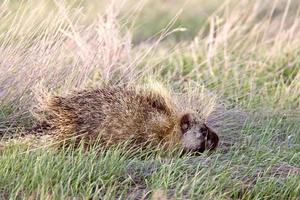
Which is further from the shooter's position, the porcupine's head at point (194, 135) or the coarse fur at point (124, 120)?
the porcupine's head at point (194, 135)

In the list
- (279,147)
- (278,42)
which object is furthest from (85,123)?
(278,42)

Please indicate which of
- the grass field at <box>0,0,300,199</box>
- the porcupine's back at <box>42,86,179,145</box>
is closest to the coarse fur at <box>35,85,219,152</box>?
the porcupine's back at <box>42,86,179,145</box>

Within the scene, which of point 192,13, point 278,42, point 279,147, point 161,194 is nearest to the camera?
point 161,194

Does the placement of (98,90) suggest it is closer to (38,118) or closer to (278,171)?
(38,118)

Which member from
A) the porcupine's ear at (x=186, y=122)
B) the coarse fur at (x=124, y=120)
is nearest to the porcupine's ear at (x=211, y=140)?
the coarse fur at (x=124, y=120)

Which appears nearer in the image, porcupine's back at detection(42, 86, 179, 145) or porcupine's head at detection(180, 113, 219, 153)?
porcupine's back at detection(42, 86, 179, 145)

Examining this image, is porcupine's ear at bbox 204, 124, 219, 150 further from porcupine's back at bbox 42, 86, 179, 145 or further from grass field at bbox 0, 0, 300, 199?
porcupine's back at bbox 42, 86, 179, 145

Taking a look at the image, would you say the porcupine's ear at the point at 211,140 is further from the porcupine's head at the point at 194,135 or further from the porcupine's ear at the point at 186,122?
the porcupine's ear at the point at 186,122

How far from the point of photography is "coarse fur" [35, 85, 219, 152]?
4.55 metres

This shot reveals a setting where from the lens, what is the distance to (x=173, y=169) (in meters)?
4.20

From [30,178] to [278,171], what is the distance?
4.97 ft

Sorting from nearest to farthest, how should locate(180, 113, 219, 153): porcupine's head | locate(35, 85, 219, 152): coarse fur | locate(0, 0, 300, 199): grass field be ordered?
1. locate(0, 0, 300, 199): grass field
2. locate(35, 85, 219, 152): coarse fur
3. locate(180, 113, 219, 153): porcupine's head

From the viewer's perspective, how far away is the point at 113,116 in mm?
4590

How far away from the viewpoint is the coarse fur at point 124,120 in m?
4.55
